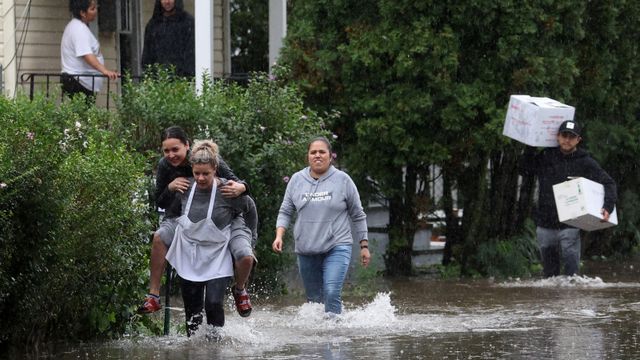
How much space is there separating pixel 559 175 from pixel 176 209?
6217mm

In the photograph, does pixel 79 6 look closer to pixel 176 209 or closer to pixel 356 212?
pixel 356 212

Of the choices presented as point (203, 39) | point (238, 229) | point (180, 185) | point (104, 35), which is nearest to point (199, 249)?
point (238, 229)

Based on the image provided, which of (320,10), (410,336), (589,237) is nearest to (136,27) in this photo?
(320,10)

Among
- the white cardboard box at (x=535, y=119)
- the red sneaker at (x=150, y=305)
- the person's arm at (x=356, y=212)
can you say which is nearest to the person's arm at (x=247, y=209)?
the red sneaker at (x=150, y=305)

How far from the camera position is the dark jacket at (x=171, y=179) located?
395 inches

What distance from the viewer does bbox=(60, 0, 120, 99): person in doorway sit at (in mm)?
16328

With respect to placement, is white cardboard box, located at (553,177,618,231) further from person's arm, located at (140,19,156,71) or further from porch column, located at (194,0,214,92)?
person's arm, located at (140,19,156,71)

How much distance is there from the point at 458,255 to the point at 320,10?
3602mm

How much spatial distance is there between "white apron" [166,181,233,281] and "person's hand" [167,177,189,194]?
6 centimetres

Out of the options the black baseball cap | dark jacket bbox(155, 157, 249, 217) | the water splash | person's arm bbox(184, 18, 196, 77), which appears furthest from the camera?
person's arm bbox(184, 18, 196, 77)

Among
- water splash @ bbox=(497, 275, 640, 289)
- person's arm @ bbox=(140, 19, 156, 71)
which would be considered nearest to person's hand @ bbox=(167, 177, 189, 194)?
water splash @ bbox=(497, 275, 640, 289)

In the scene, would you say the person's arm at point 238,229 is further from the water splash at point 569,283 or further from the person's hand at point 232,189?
the water splash at point 569,283

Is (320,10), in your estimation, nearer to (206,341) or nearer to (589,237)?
(589,237)

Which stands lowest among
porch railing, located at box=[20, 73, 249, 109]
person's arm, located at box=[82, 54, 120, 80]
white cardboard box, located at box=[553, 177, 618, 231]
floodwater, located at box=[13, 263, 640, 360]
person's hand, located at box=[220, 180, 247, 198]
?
floodwater, located at box=[13, 263, 640, 360]
